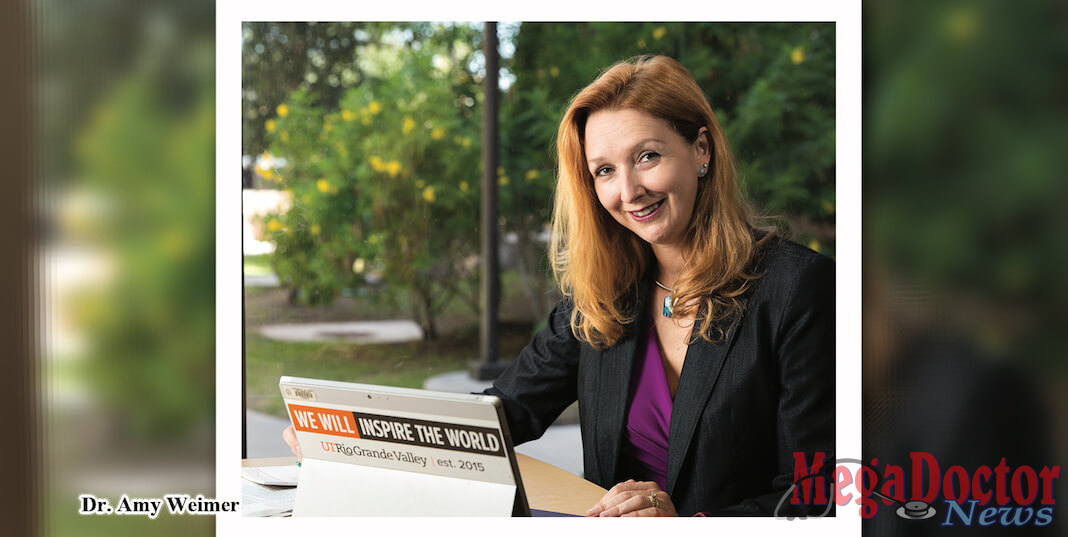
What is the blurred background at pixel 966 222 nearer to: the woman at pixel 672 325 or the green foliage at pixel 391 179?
the woman at pixel 672 325

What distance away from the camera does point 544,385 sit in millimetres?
2137

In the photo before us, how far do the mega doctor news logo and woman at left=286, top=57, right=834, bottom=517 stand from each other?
0.60 ft

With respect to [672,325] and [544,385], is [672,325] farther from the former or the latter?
[544,385]

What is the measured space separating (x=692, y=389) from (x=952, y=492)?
741 millimetres

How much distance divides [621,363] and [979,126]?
3.42 feet

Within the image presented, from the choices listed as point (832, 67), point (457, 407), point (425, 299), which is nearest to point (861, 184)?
point (832, 67)

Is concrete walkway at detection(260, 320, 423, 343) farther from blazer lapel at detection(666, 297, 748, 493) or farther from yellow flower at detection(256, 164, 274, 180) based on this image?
blazer lapel at detection(666, 297, 748, 493)

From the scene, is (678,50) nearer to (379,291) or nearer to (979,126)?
(979,126)

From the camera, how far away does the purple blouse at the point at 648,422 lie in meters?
1.93

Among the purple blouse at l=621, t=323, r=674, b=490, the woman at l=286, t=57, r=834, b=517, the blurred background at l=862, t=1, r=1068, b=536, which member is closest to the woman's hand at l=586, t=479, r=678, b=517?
the woman at l=286, t=57, r=834, b=517

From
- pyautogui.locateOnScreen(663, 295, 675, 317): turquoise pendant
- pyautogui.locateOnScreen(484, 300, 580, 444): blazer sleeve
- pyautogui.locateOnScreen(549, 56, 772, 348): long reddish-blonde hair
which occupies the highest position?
pyautogui.locateOnScreen(549, 56, 772, 348): long reddish-blonde hair

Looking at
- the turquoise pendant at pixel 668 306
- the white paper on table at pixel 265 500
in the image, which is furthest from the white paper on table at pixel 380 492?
the turquoise pendant at pixel 668 306

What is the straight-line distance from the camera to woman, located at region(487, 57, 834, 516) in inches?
71.7

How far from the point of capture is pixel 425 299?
265cm
